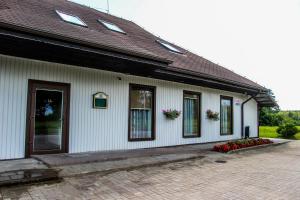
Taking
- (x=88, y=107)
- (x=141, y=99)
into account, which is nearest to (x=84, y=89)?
(x=88, y=107)

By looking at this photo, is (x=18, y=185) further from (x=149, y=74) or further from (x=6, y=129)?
(x=149, y=74)

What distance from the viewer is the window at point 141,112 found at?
29.4 feet

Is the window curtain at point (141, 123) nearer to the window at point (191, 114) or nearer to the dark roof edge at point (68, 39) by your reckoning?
the window at point (191, 114)

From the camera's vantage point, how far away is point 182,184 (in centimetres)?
509

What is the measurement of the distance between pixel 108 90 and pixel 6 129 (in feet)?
9.91

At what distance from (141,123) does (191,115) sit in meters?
2.64

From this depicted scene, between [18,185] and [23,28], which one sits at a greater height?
[23,28]

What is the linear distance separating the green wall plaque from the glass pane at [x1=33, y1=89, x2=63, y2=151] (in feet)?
3.26

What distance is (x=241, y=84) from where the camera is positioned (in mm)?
12547

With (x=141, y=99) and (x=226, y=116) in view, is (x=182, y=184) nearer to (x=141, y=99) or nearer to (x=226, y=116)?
(x=141, y=99)

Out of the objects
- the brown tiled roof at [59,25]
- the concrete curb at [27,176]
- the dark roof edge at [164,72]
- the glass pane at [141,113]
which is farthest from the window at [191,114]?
the concrete curb at [27,176]

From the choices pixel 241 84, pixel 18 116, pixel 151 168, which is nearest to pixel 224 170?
pixel 151 168

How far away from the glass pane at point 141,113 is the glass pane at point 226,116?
4.54 meters

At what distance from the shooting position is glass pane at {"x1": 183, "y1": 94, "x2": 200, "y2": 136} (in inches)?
421
